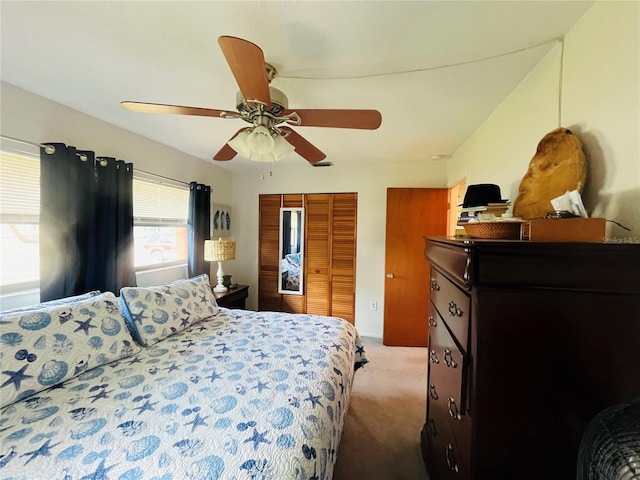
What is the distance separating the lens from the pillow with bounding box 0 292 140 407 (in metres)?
1.09

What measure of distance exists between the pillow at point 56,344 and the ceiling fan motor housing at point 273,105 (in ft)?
4.69

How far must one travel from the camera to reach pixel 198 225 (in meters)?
3.11

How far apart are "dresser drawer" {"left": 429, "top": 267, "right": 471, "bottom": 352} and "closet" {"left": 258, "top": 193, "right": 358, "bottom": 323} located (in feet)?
7.51

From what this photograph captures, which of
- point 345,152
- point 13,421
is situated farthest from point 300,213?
point 13,421

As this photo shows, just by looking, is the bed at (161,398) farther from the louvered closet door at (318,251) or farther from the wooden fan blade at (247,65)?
the louvered closet door at (318,251)

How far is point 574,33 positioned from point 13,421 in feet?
9.12

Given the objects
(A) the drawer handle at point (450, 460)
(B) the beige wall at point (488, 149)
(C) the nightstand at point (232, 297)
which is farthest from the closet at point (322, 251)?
(A) the drawer handle at point (450, 460)

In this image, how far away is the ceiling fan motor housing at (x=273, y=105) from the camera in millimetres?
1312

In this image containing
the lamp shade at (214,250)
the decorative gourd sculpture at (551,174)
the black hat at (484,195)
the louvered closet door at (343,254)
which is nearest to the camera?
the decorative gourd sculpture at (551,174)

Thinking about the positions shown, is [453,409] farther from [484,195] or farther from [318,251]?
[318,251]

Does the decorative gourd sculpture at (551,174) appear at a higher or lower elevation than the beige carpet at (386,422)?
higher

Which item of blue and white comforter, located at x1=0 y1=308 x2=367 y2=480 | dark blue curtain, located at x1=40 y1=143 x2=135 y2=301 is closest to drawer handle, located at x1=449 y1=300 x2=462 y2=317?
blue and white comforter, located at x1=0 y1=308 x2=367 y2=480

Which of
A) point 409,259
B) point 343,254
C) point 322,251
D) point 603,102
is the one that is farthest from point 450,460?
point 322,251

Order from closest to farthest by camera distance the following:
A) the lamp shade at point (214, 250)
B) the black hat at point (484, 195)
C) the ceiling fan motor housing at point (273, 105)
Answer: the black hat at point (484, 195) < the ceiling fan motor housing at point (273, 105) < the lamp shade at point (214, 250)
